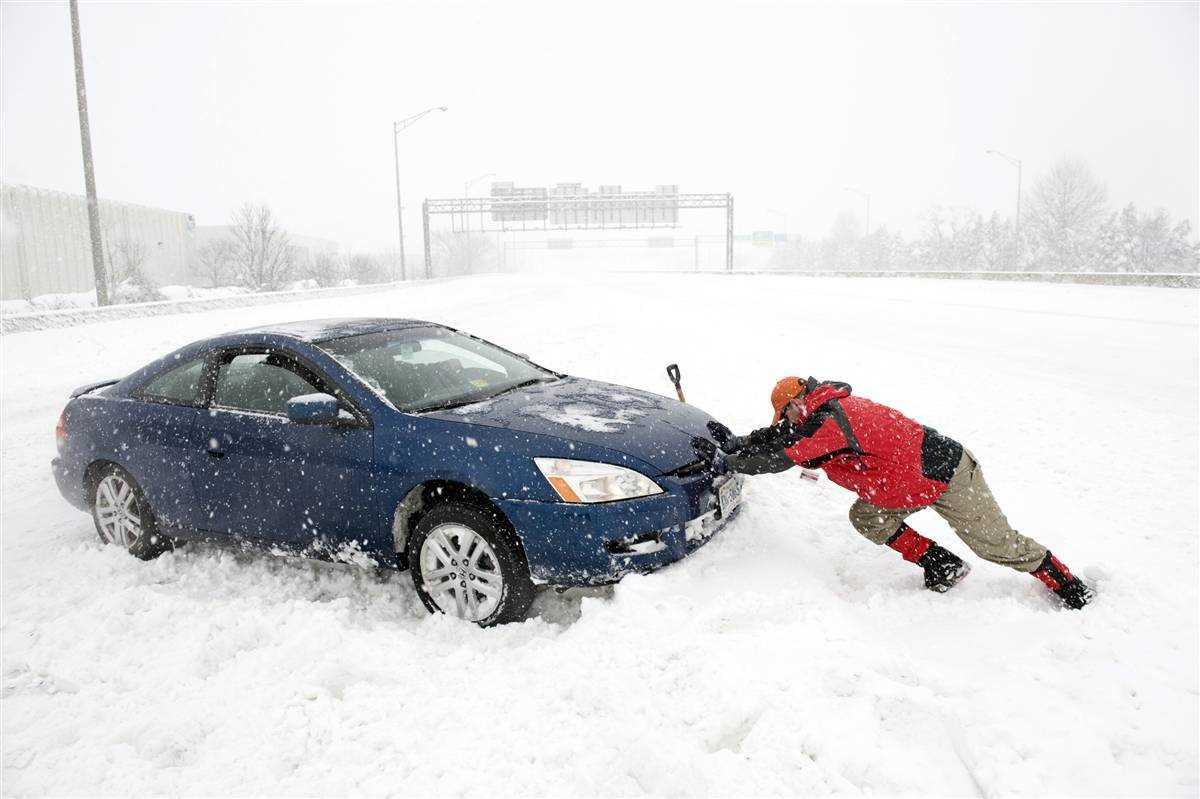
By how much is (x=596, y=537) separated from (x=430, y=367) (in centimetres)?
177

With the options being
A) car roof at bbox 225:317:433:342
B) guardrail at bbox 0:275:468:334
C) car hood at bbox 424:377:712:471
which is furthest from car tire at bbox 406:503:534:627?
guardrail at bbox 0:275:468:334

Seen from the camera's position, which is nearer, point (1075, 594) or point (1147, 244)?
point (1075, 594)

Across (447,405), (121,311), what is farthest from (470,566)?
(121,311)

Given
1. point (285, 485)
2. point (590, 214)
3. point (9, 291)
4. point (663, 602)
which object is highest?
point (590, 214)

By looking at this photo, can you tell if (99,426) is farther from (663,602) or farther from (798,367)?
(798,367)

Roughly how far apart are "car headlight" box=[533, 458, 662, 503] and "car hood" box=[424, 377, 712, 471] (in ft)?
0.45

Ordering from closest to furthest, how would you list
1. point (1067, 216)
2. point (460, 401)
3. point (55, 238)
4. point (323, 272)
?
1. point (460, 401)
2. point (55, 238)
3. point (323, 272)
4. point (1067, 216)

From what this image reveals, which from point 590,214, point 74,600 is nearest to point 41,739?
point 74,600

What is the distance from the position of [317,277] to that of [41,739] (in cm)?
4738

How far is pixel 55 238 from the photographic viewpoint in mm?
33156

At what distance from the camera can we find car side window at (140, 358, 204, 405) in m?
4.52

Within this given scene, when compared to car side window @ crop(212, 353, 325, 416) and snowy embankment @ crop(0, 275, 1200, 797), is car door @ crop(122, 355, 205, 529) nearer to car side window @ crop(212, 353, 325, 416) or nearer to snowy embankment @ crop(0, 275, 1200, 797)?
car side window @ crop(212, 353, 325, 416)

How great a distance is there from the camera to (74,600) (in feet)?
13.6

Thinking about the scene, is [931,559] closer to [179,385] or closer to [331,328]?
[331,328]
